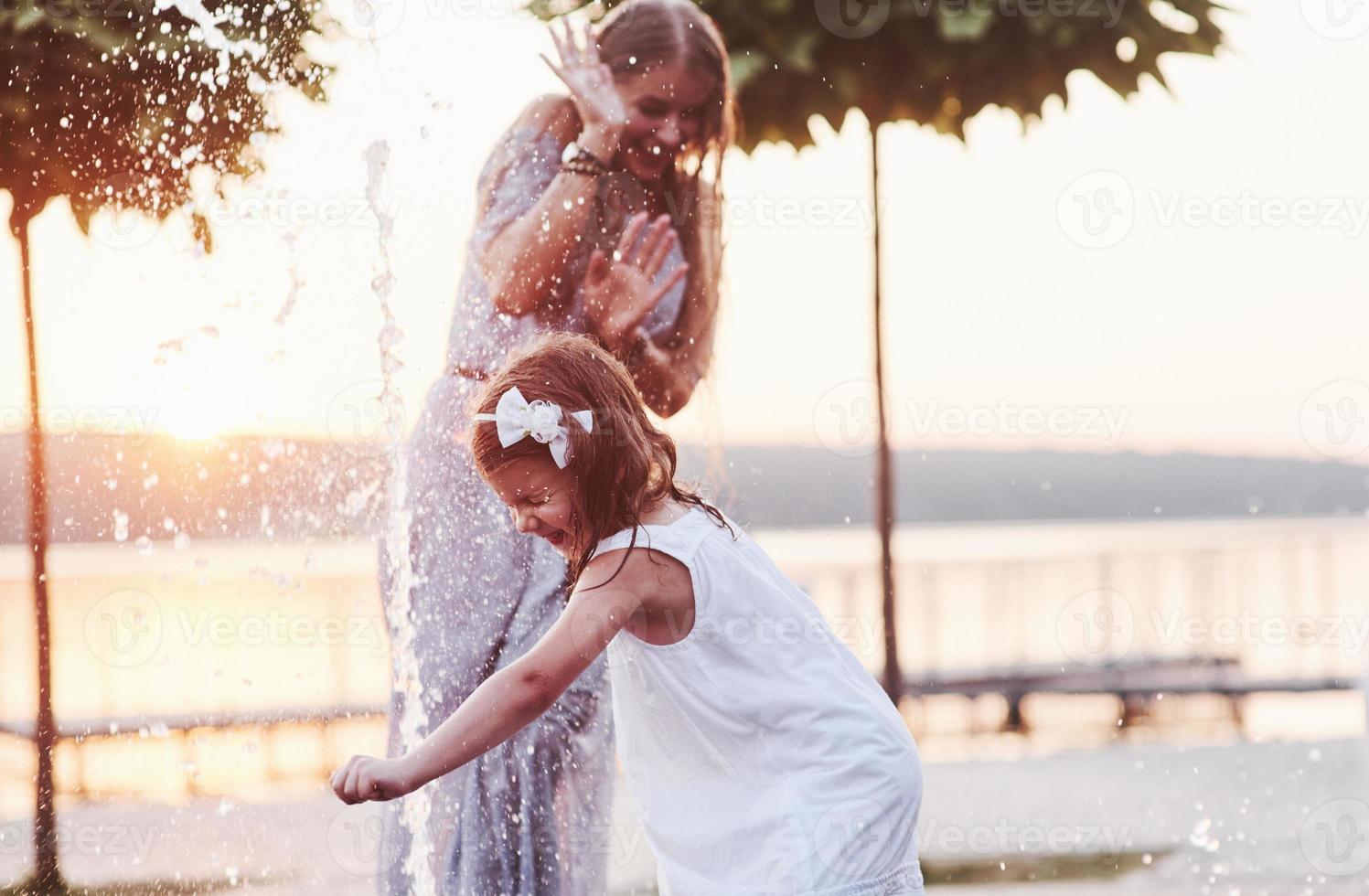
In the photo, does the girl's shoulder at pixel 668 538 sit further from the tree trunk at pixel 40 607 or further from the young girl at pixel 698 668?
the tree trunk at pixel 40 607

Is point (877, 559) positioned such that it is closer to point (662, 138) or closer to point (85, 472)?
point (662, 138)

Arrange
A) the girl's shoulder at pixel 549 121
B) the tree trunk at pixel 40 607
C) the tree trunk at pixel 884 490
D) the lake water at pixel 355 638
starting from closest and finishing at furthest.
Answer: the girl's shoulder at pixel 549 121 → the tree trunk at pixel 40 607 → the tree trunk at pixel 884 490 → the lake water at pixel 355 638

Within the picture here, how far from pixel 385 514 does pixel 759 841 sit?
1214 millimetres

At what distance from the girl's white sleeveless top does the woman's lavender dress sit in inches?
29.9

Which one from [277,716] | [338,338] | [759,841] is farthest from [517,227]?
[277,716]

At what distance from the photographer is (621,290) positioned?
2473 mm

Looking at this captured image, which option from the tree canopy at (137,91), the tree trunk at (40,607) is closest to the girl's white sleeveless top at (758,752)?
the tree canopy at (137,91)

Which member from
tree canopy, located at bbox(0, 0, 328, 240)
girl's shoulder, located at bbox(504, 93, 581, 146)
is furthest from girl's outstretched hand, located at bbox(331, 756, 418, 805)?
tree canopy, located at bbox(0, 0, 328, 240)

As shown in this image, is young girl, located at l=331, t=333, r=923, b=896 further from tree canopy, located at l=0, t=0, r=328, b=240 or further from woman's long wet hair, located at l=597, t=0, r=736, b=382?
tree canopy, located at l=0, t=0, r=328, b=240

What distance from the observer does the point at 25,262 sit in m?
3.57

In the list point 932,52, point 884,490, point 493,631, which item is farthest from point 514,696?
point 932,52

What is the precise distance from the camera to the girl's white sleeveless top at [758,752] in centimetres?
159

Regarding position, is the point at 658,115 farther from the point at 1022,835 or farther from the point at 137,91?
the point at 1022,835

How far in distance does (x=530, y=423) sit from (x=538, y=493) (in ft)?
0.39
